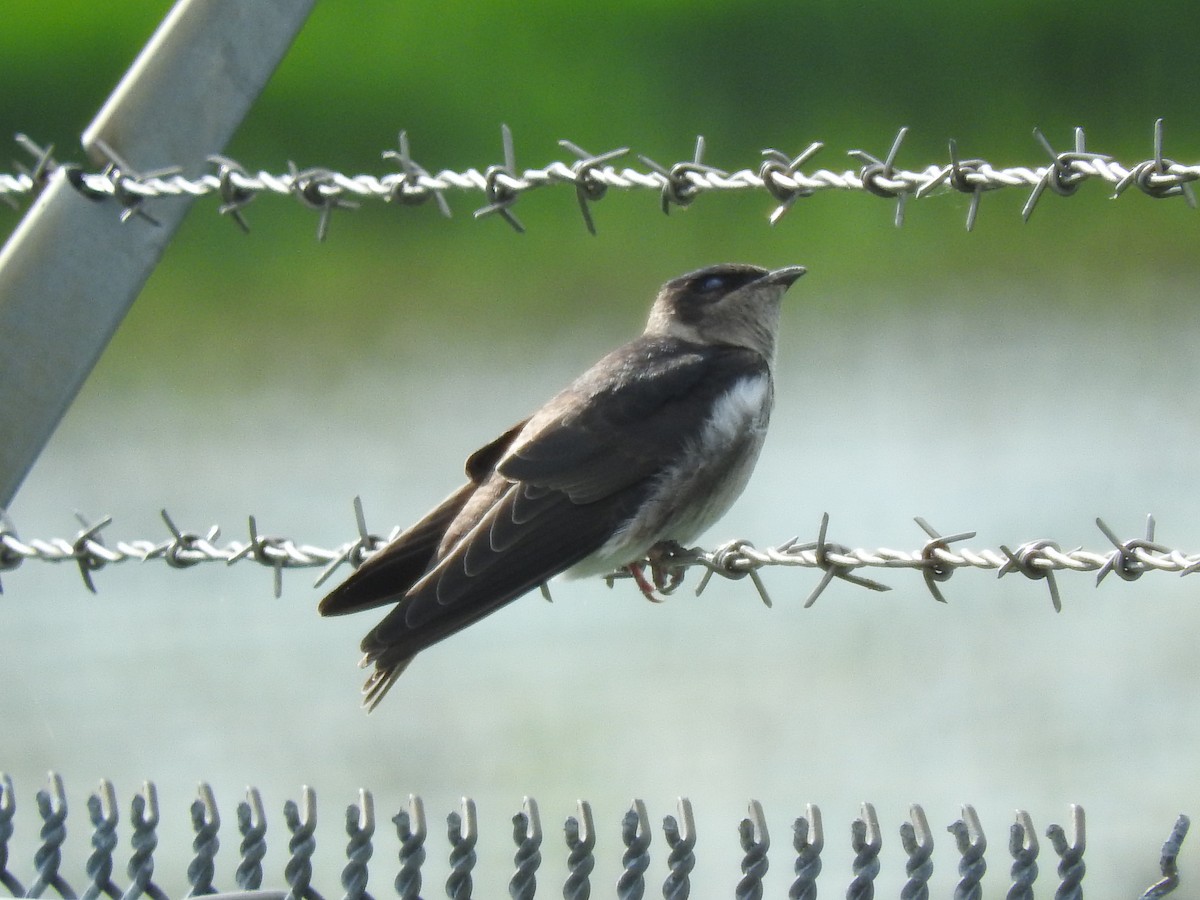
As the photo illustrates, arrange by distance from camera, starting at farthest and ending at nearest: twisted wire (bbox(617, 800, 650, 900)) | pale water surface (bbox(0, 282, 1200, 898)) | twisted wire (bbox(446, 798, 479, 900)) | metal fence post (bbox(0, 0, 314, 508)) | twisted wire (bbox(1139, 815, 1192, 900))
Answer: pale water surface (bbox(0, 282, 1200, 898)) < metal fence post (bbox(0, 0, 314, 508)) < twisted wire (bbox(446, 798, 479, 900)) < twisted wire (bbox(617, 800, 650, 900)) < twisted wire (bbox(1139, 815, 1192, 900))

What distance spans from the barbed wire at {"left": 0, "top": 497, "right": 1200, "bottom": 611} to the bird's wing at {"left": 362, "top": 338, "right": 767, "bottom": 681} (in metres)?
0.14

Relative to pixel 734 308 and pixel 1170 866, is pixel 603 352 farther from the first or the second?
pixel 1170 866

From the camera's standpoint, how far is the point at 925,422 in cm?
920

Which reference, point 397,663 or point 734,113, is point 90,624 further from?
point 397,663

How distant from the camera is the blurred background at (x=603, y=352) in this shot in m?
6.67

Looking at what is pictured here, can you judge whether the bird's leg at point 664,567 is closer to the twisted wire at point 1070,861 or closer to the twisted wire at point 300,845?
the twisted wire at point 300,845

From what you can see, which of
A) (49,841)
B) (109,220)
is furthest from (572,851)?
(109,220)

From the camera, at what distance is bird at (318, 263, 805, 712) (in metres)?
3.38

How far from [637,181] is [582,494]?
960 millimetres

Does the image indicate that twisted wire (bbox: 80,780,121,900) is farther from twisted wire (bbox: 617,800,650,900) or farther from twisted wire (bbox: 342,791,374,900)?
twisted wire (bbox: 617,800,650,900)

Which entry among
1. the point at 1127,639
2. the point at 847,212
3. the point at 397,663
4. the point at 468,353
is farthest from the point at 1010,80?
the point at 397,663

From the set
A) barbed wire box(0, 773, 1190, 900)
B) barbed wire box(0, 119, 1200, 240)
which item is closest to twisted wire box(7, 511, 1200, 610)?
barbed wire box(0, 773, 1190, 900)

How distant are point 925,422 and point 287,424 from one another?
12.2ft

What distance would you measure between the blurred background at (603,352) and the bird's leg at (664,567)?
1635 millimetres
